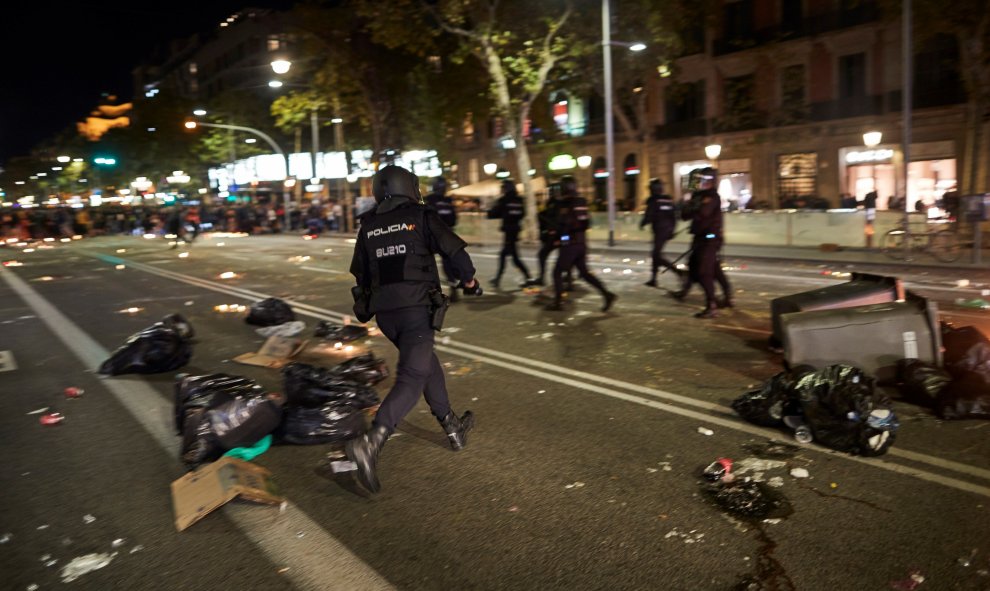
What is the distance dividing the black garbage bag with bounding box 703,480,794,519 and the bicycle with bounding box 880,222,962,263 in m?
14.7

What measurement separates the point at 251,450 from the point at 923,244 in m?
17.1

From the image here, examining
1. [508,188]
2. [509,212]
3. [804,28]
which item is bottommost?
[509,212]

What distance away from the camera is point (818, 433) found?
15.8 ft

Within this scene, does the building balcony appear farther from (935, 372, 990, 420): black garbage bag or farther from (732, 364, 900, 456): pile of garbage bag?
(732, 364, 900, 456): pile of garbage bag

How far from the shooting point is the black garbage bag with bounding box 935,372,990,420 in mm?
5191

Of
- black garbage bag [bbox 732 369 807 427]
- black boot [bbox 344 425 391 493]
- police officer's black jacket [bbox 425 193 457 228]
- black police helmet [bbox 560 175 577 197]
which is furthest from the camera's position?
police officer's black jacket [bbox 425 193 457 228]

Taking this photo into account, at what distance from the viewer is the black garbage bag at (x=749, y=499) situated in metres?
3.94

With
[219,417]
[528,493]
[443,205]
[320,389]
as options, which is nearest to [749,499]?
[528,493]

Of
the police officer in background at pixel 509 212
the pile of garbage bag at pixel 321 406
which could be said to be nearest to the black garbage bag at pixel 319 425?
the pile of garbage bag at pixel 321 406

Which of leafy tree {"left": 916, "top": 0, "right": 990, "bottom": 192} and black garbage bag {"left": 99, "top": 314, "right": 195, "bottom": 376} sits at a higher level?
leafy tree {"left": 916, "top": 0, "right": 990, "bottom": 192}

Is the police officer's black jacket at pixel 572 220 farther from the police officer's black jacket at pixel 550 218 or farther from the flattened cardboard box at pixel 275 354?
the flattened cardboard box at pixel 275 354

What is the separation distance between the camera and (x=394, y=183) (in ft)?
14.9

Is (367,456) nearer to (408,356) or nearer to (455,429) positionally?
(408,356)

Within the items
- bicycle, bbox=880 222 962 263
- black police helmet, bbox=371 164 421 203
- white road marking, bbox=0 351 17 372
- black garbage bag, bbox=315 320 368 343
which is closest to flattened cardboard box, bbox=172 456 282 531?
black police helmet, bbox=371 164 421 203
